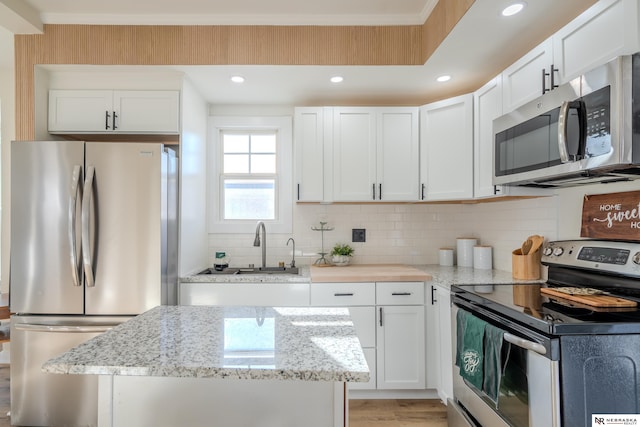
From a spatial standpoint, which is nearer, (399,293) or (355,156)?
(399,293)

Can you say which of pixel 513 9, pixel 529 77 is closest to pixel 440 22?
pixel 513 9

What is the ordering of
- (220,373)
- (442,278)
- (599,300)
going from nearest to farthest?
(220,373), (599,300), (442,278)

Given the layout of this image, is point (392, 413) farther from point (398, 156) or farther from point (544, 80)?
point (544, 80)

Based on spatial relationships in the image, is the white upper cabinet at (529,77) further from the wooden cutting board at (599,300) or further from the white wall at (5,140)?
the white wall at (5,140)

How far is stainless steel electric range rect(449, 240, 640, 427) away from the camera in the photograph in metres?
1.24

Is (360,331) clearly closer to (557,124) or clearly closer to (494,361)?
(494,361)

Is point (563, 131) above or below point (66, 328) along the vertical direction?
above

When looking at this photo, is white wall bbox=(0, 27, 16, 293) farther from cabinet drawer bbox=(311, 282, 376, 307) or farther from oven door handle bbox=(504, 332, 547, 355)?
oven door handle bbox=(504, 332, 547, 355)

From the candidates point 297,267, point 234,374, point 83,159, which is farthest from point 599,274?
point 83,159

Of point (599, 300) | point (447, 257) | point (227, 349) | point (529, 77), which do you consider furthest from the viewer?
point (447, 257)

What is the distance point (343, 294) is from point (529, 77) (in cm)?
174

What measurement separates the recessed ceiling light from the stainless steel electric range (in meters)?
1.25

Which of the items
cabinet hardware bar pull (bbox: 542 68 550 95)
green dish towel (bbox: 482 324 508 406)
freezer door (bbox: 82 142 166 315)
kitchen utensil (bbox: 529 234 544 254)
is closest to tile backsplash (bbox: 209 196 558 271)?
kitchen utensil (bbox: 529 234 544 254)

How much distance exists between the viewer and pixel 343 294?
2.53 m
